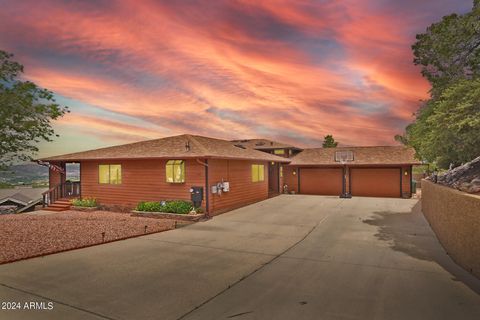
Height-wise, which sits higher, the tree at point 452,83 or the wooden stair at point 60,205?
the tree at point 452,83

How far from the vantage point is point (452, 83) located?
33.6ft

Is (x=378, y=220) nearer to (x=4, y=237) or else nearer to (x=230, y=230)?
(x=230, y=230)

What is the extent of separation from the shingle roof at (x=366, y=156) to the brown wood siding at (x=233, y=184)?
664 cm

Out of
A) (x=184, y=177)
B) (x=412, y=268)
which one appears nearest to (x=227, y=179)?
(x=184, y=177)

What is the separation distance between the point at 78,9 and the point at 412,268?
13.3 m

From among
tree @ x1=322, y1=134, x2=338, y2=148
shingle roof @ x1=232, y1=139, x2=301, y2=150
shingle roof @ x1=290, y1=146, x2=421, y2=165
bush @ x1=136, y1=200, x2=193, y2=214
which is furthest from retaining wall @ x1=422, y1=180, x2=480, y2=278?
tree @ x1=322, y1=134, x2=338, y2=148

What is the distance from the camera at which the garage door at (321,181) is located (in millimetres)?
23672

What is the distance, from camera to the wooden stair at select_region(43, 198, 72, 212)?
1655 centimetres

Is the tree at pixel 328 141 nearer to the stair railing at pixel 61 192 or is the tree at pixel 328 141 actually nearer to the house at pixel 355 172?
the house at pixel 355 172

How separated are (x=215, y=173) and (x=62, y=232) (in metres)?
7.14

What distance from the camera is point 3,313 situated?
14.5 ft

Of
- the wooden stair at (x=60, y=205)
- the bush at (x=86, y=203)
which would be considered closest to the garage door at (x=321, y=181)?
the bush at (x=86, y=203)

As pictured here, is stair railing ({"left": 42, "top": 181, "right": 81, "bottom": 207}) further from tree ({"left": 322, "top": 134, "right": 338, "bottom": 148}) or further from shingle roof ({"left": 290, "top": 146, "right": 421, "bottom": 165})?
tree ({"left": 322, "top": 134, "right": 338, "bottom": 148})

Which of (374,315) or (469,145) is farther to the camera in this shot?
(469,145)
